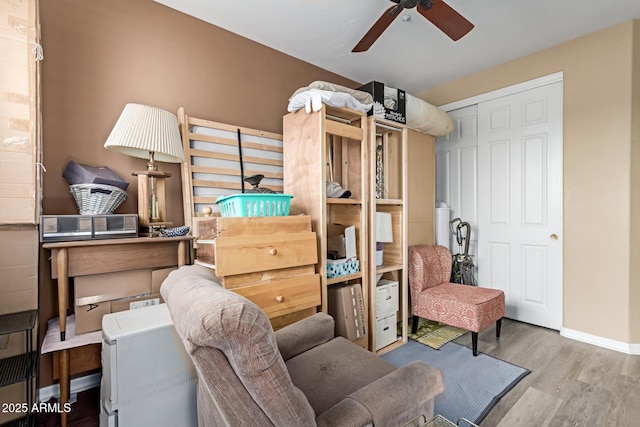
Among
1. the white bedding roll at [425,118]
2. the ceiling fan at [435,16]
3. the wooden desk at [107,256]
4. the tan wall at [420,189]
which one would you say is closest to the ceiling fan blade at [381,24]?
the ceiling fan at [435,16]

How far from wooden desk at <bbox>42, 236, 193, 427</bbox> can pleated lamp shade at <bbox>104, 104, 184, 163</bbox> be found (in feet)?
1.67

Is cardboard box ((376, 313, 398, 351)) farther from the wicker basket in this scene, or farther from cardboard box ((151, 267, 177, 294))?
the wicker basket

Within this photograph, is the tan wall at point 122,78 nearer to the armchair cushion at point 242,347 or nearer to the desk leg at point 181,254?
the desk leg at point 181,254

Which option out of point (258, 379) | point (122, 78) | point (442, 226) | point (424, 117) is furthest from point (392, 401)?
point (442, 226)

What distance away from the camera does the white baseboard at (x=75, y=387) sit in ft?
5.80

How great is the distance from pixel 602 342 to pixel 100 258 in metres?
3.78

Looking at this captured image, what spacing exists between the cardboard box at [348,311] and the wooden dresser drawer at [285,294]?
0.28 metres

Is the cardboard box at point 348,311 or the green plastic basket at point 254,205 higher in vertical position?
the green plastic basket at point 254,205

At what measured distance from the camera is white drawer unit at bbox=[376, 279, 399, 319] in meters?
2.60

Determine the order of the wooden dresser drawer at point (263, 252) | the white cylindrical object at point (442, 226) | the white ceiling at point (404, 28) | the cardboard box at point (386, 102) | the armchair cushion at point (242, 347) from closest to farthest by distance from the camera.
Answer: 1. the armchair cushion at point (242, 347)
2. the wooden dresser drawer at point (263, 252)
3. the white ceiling at point (404, 28)
4. the cardboard box at point (386, 102)
5. the white cylindrical object at point (442, 226)

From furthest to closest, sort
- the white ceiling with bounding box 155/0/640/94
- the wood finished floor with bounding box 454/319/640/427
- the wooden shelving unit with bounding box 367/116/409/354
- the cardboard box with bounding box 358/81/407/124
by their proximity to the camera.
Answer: the cardboard box with bounding box 358/81/407/124
the wooden shelving unit with bounding box 367/116/409/354
the white ceiling with bounding box 155/0/640/94
the wood finished floor with bounding box 454/319/640/427

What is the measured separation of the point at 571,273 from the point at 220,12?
3.69m

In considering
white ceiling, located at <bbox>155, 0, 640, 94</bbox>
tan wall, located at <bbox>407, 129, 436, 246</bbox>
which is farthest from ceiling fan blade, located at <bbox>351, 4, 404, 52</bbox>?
tan wall, located at <bbox>407, 129, 436, 246</bbox>

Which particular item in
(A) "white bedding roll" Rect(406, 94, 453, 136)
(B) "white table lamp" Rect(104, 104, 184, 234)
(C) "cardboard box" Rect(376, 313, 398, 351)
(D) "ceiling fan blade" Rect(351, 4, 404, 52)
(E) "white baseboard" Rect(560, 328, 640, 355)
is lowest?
(E) "white baseboard" Rect(560, 328, 640, 355)
